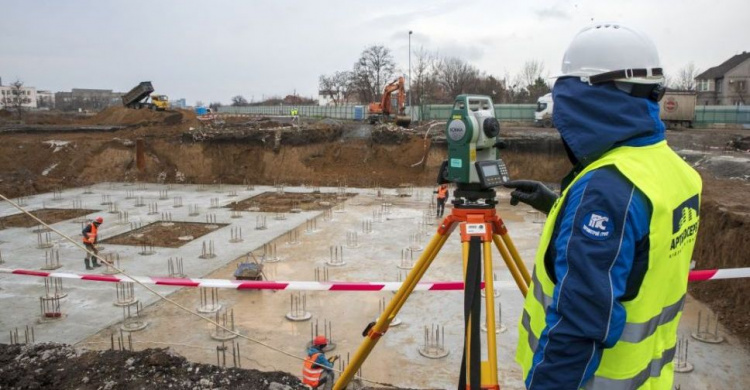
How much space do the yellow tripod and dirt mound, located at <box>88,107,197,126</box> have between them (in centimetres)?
2919

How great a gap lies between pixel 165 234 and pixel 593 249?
13246mm

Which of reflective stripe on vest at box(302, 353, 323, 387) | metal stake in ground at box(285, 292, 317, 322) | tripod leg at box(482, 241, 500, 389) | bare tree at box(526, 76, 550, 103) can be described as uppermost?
bare tree at box(526, 76, 550, 103)

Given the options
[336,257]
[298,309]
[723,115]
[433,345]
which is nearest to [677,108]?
[723,115]

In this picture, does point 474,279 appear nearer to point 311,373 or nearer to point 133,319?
point 311,373

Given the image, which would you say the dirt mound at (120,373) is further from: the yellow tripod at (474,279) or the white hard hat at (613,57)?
the white hard hat at (613,57)

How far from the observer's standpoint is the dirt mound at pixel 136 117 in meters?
30.0

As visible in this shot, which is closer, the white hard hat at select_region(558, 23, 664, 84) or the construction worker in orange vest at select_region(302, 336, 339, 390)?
the white hard hat at select_region(558, 23, 664, 84)

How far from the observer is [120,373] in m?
5.48

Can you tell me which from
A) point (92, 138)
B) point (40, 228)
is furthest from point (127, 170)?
point (40, 228)

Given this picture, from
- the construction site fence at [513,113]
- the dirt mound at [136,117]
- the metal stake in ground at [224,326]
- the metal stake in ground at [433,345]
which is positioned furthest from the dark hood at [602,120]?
the dirt mound at [136,117]

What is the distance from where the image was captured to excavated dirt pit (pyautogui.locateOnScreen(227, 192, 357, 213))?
16484 mm

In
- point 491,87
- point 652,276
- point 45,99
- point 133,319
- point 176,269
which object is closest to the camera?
point 652,276

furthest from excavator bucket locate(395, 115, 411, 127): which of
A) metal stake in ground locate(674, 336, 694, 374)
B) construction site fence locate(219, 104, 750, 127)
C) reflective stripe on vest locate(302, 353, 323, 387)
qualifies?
reflective stripe on vest locate(302, 353, 323, 387)

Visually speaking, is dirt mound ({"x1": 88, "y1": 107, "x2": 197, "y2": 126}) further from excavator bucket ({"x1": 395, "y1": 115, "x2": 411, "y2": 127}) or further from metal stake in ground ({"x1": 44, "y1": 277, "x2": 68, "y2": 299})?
metal stake in ground ({"x1": 44, "y1": 277, "x2": 68, "y2": 299})
